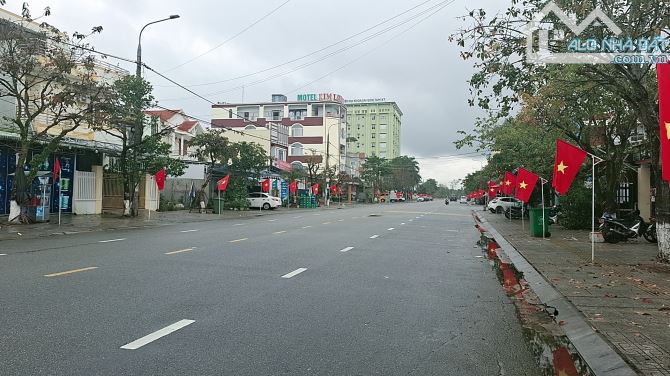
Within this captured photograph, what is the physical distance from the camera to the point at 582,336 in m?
5.79

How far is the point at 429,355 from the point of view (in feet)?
16.6

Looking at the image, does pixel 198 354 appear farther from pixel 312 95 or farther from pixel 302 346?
pixel 312 95

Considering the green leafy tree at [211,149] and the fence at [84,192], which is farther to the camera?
the green leafy tree at [211,149]

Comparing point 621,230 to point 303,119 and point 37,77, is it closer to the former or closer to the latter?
point 37,77

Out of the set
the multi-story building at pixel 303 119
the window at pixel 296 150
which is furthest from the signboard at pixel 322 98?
the window at pixel 296 150

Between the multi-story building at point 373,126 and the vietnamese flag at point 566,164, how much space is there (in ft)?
440

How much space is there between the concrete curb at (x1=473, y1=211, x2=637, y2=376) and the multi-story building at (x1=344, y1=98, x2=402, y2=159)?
13895 cm

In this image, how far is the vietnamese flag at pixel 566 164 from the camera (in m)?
12.9

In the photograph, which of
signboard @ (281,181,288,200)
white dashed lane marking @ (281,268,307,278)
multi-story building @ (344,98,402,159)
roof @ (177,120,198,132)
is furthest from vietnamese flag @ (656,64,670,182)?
multi-story building @ (344,98,402,159)

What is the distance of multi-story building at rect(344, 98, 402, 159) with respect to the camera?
148125 mm

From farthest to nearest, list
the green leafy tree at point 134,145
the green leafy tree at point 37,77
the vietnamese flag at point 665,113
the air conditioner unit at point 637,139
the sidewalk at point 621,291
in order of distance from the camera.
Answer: the green leafy tree at point 134,145 < the air conditioner unit at point 637,139 < the green leafy tree at point 37,77 < the vietnamese flag at point 665,113 < the sidewalk at point 621,291

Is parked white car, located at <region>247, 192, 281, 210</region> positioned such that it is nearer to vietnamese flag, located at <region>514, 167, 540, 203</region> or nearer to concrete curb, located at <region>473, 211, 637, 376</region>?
vietnamese flag, located at <region>514, 167, 540, 203</region>

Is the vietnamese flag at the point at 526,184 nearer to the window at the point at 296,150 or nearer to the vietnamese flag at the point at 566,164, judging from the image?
the vietnamese flag at the point at 566,164

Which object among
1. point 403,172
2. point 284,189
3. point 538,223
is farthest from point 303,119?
point 538,223
